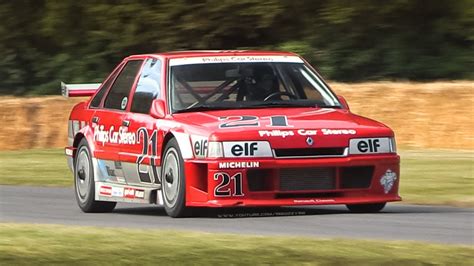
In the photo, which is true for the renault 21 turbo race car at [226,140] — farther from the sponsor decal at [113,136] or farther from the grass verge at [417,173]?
the grass verge at [417,173]

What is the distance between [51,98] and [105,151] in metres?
15.3

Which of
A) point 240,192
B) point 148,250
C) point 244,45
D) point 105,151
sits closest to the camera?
point 148,250

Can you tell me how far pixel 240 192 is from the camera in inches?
433

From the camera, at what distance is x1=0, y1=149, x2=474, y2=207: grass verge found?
1406 centimetres

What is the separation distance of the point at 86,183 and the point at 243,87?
1.89 meters

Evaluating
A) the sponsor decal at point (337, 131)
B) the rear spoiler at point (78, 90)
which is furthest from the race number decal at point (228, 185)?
the rear spoiler at point (78, 90)

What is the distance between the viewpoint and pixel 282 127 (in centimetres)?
1114

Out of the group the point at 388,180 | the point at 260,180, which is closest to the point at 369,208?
the point at 388,180

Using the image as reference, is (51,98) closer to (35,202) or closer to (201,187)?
(35,202)

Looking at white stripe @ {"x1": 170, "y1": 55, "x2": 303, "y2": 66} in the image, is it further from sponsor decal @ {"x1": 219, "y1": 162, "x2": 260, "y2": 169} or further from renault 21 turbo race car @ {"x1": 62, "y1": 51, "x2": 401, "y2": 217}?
sponsor decal @ {"x1": 219, "y1": 162, "x2": 260, "y2": 169}

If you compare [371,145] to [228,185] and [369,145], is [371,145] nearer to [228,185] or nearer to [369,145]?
[369,145]

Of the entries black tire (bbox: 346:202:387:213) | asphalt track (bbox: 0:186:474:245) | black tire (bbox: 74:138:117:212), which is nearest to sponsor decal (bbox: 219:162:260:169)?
asphalt track (bbox: 0:186:474:245)

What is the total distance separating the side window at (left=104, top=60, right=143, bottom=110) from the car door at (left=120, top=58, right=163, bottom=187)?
174 millimetres

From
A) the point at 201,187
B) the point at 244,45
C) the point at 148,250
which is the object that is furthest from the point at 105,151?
the point at 244,45
